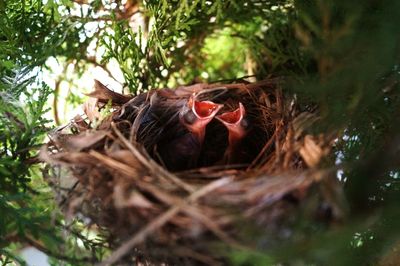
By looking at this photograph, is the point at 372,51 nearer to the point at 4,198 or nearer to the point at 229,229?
the point at 229,229

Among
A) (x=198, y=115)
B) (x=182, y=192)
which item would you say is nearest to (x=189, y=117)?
(x=198, y=115)

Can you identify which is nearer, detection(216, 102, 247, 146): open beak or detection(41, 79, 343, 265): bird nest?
detection(41, 79, 343, 265): bird nest

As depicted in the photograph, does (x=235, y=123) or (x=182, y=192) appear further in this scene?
(x=235, y=123)

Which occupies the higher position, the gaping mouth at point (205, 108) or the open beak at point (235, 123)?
the gaping mouth at point (205, 108)

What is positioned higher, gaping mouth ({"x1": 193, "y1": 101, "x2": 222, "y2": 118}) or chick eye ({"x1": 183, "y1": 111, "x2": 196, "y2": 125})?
gaping mouth ({"x1": 193, "y1": 101, "x2": 222, "y2": 118})

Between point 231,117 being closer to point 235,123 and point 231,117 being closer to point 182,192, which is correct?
point 235,123

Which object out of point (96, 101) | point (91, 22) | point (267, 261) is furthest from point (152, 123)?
point (267, 261)
